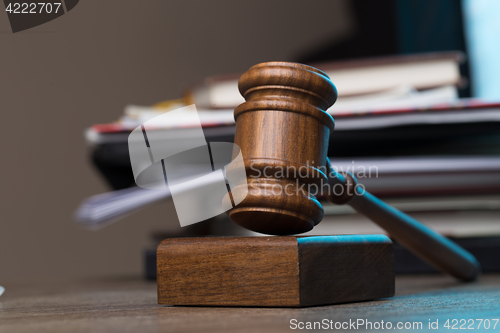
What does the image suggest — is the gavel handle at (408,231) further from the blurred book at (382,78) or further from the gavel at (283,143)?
the blurred book at (382,78)

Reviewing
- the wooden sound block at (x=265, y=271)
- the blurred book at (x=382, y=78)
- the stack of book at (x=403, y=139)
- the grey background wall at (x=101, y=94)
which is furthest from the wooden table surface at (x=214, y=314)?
the grey background wall at (x=101, y=94)

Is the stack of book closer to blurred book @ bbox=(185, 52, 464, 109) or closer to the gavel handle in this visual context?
blurred book @ bbox=(185, 52, 464, 109)

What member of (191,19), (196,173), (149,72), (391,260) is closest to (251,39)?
(191,19)

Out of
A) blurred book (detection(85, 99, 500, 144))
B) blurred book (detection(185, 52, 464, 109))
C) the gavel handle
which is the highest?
Result: blurred book (detection(185, 52, 464, 109))

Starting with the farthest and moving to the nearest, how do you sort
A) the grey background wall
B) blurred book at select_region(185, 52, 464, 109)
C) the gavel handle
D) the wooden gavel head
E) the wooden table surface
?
the grey background wall → blurred book at select_region(185, 52, 464, 109) → the gavel handle → the wooden gavel head → the wooden table surface

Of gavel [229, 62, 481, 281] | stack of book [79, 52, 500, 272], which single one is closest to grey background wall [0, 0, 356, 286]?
stack of book [79, 52, 500, 272]

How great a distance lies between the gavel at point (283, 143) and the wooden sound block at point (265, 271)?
0.03 m

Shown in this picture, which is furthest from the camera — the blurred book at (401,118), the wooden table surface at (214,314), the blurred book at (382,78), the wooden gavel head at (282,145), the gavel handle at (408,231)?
the blurred book at (382,78)

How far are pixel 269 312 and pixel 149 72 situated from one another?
104cm

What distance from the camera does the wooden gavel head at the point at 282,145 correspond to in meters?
0.42

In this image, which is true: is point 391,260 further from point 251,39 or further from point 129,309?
point 251,39

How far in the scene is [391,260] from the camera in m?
0.49

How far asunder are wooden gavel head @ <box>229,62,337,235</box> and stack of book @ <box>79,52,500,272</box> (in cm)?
40

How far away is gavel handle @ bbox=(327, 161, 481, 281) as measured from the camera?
20.7 inches
